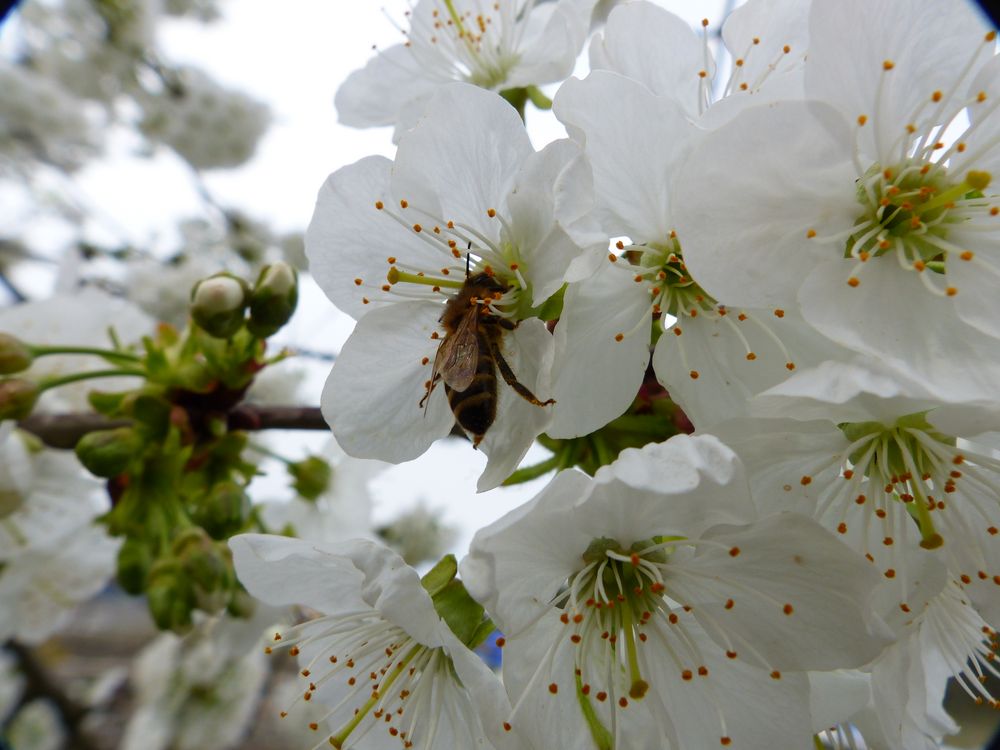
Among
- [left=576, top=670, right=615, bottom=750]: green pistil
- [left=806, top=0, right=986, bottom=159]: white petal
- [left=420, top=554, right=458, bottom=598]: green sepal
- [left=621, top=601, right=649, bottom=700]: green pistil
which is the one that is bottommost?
[left=576, top=670, right=615, bottom=750]: green pistil

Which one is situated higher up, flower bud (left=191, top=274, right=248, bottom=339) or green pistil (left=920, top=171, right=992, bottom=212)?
green pistil (left=920, top=171, right=992, bottom=212)

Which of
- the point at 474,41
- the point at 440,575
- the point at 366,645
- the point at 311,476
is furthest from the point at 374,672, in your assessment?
the point at 474,41

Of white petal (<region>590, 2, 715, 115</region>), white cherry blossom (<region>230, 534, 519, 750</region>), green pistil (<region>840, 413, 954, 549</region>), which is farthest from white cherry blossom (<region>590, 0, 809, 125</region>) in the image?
white cherry blossom (<region>230, 534, 519, 750</region>)

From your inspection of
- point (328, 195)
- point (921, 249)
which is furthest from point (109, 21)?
point (921, 249)

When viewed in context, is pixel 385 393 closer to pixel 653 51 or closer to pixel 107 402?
pixel 653 51

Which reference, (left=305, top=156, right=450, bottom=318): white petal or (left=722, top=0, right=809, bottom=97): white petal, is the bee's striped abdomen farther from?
(left=722, top=0, right=809, bottom=97): white petal

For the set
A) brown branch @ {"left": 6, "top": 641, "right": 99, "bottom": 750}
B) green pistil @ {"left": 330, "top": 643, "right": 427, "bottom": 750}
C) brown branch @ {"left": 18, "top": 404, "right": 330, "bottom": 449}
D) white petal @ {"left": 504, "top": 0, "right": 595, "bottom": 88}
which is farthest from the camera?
brown branch @ {"left": 6, "top": 641, "right": 99, "bottom": 750}

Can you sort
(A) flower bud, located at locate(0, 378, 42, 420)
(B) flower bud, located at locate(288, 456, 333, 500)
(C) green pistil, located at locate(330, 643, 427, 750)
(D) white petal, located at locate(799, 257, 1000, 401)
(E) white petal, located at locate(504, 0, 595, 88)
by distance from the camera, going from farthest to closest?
(B) flower bud, located at locate(288, 456, 333, 500), (A) flower bud, located at locate(0, 378, 42, 420), (E) white petal, located at locate(504, 0, 595, 88), (C) green pistil, located at locate(330, 643, 427, 750), (D) white petal, located at locate(799, 257, 1000, 401)
